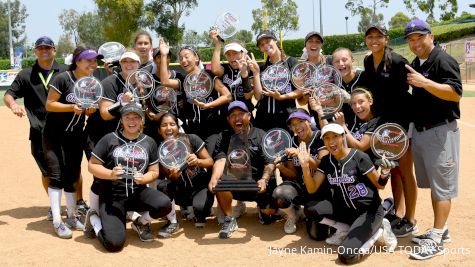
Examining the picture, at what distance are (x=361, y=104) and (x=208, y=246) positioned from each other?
2406 mm

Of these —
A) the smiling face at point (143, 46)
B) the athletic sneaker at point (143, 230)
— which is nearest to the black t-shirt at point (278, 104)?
the smiling face at point (143, 46)

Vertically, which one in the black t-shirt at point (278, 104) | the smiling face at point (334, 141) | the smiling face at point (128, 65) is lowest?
the smiling face at point (334, 141)

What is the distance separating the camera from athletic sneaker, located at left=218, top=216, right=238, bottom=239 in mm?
6117

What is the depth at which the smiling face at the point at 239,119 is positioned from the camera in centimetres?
643

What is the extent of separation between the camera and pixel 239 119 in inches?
254

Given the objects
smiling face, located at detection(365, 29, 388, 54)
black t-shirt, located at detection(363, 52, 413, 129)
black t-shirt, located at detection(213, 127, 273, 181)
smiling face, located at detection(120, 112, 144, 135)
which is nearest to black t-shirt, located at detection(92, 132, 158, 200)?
smiling face, located at detection(120, 112, 144, 135)

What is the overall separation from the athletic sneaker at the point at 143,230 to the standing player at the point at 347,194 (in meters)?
1.92

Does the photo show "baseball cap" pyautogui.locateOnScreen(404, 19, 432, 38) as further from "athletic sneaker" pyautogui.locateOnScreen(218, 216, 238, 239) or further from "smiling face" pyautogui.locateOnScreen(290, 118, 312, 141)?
"athletic sneaker" pyautogui.locateOnScreen(218, 216, 238, 239)

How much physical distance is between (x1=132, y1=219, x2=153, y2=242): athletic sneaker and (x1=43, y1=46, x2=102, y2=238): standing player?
2.60ft

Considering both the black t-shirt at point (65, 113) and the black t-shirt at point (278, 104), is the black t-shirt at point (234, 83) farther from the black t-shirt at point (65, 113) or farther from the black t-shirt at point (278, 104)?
the black t-shirt at point (65, 113)

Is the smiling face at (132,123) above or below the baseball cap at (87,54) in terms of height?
below

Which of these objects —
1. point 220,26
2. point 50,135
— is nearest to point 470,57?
point 220,26

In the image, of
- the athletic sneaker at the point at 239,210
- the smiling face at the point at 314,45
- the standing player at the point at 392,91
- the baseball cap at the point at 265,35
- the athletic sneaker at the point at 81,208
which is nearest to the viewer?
the standing player at the point at 392,91

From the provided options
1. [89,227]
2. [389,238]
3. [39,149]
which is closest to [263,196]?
[389,238]
